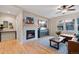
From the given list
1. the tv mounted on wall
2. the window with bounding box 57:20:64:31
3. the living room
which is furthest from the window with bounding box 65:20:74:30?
the tv mounted on wall

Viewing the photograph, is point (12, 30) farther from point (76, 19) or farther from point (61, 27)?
point (76, 19)

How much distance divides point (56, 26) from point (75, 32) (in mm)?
673

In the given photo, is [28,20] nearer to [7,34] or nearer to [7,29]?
[7,29]

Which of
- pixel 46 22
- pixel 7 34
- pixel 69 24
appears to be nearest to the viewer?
pixel 69 24

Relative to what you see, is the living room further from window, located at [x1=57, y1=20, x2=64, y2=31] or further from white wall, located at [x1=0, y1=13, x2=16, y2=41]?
white wall, located at [x1=0, y1=13, x2=16, y2=41]

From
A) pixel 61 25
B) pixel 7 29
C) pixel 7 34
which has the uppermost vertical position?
pixel 61 25

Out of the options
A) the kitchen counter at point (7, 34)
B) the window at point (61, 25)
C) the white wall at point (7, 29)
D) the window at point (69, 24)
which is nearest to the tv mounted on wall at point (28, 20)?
the window at point (61, 25)

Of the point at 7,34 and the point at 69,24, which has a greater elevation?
the point at 69,24

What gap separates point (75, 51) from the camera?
236 centimetres

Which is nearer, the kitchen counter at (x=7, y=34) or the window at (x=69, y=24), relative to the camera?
the window at (x=69, y=24)

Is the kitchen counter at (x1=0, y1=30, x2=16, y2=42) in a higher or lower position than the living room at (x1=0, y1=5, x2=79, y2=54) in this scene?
lower

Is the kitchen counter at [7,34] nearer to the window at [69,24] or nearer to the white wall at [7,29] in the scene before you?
the white wall at [7,29]

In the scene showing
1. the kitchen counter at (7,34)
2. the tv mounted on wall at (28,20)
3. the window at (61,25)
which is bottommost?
the kitchen counter at (7,34)

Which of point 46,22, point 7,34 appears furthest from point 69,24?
point 7,34
